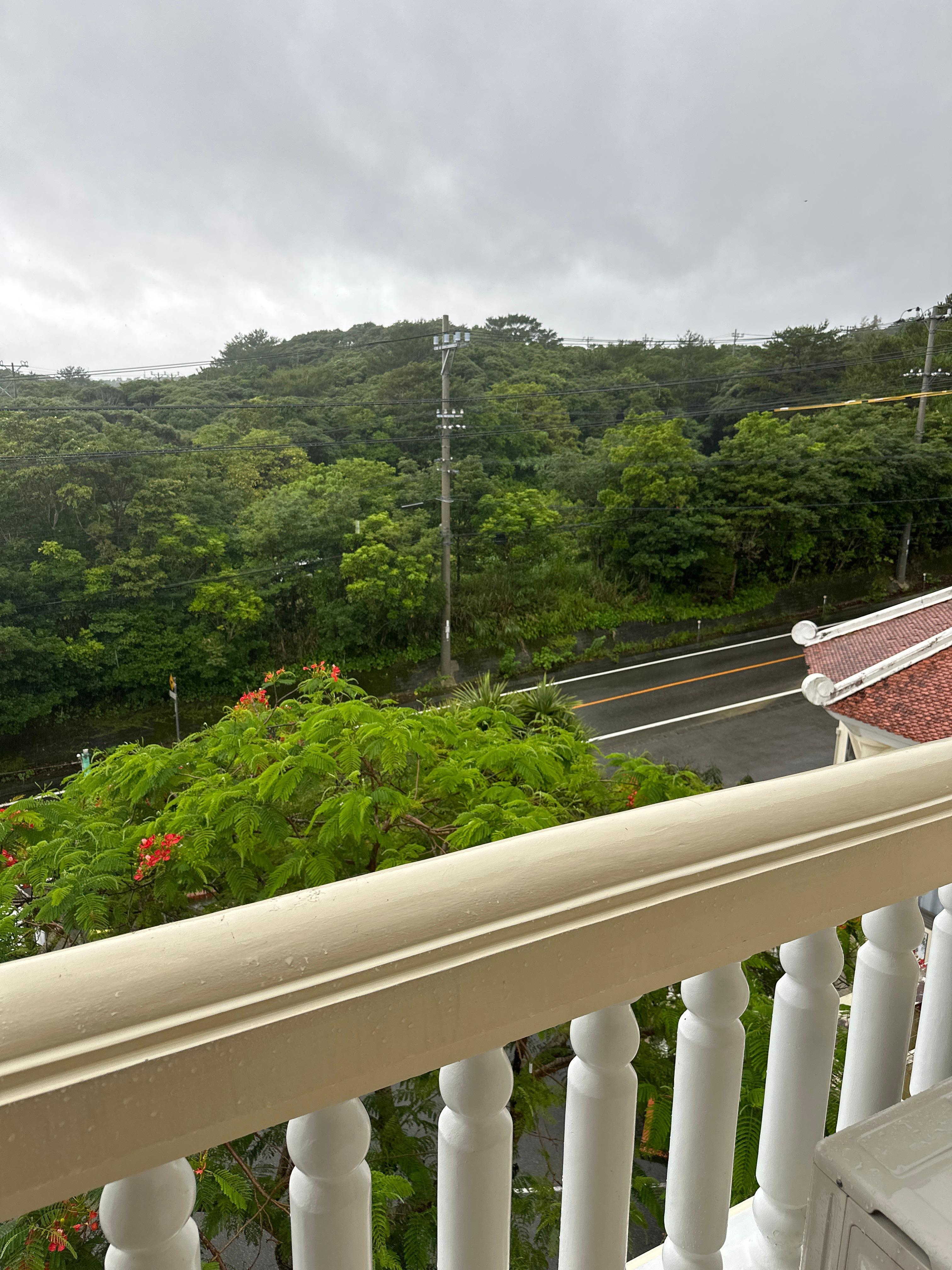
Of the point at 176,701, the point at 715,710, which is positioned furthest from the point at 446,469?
the point at 715,710

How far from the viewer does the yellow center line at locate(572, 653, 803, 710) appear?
8414 mm

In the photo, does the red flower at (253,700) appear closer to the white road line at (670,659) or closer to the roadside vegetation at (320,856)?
the roadside vegetation at (320,856)

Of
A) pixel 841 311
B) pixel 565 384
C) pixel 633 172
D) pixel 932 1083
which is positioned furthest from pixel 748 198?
pixel 932 1083

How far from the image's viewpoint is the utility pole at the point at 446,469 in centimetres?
797

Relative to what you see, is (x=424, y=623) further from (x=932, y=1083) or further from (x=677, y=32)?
(x=932, y=1083)

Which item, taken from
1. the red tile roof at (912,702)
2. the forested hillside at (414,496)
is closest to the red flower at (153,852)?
the red tile roof at (912,702)

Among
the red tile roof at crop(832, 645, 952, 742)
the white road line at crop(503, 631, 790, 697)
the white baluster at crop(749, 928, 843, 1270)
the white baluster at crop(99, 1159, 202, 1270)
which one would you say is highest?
the white baluster at crop(99, 1159, 202, 1270)

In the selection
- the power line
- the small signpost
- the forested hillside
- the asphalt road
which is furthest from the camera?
the power line

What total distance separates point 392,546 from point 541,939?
7.70 m

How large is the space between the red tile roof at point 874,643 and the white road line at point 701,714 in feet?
7.73

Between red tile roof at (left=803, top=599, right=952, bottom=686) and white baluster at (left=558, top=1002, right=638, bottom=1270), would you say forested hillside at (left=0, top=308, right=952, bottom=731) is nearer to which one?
red tile roof at (left=803, top=599, right=952, bottom=686)

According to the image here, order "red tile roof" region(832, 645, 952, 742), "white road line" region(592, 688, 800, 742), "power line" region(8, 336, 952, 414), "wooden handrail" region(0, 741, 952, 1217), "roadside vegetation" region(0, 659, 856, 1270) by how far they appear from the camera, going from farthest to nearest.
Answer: "power line" region(8, 336, 952, 414)
"white road line" region(592, 688, 800, 742)
"red tile roof" region(832, 645, 952, 742)
"roadside vegetation" region(0, 659, 856, 1270)
"wooden handrail" region(0, 741, 952, 1217)

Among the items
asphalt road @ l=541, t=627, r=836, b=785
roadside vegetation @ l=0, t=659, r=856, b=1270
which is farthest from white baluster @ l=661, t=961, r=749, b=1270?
asphalt road @ l=541, t=627, r=836, b=785

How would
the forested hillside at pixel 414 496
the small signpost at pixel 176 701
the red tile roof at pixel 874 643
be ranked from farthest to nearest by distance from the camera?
the forested hillside at pixel 414 496, the small signpost at pixel 176 701, the red tile roof at pixel 874 643
